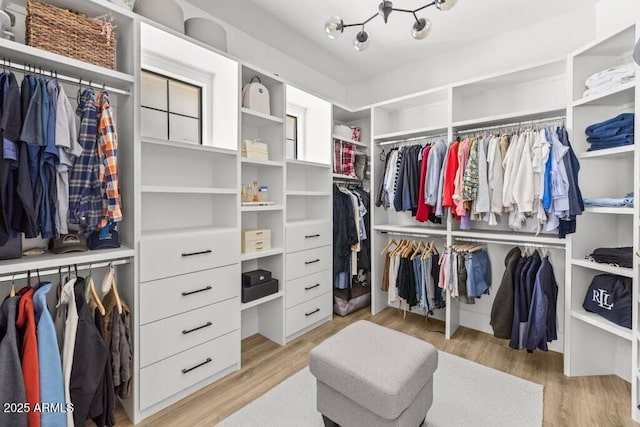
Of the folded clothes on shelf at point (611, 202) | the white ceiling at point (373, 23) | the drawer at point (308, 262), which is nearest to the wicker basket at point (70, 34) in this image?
the white ceiling at point (373, 23)

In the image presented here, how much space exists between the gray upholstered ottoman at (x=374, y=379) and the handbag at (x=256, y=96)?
182 centimetres

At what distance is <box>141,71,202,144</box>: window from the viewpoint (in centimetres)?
215

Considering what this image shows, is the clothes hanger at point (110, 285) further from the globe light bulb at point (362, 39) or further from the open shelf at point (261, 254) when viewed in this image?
the globe light bulb at point (362, 39)

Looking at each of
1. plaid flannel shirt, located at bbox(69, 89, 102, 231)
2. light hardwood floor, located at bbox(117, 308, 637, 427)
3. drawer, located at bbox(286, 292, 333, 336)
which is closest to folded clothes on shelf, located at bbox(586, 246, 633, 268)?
light hardwood floor, located at bbox(117, 308, 637, 427)

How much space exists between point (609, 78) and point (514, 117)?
59 cm

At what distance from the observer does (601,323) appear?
1998 millimetres

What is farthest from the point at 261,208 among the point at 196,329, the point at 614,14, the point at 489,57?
the point at 614,14

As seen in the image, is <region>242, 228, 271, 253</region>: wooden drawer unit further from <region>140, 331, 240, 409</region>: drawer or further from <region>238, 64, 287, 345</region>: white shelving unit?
<region>140, 331, 240, 409</region>: drawer

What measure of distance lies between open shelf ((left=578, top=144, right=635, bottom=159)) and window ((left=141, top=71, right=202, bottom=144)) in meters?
2.80

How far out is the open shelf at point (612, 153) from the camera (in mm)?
1844

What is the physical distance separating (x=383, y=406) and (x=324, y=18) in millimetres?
2821

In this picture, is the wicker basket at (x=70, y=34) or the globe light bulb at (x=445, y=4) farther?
the globe light bulb at (x=445, y=4)

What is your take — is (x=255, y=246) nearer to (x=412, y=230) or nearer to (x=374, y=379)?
(x=374, y=379)

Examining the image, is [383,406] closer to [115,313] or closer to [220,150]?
[115,313]
